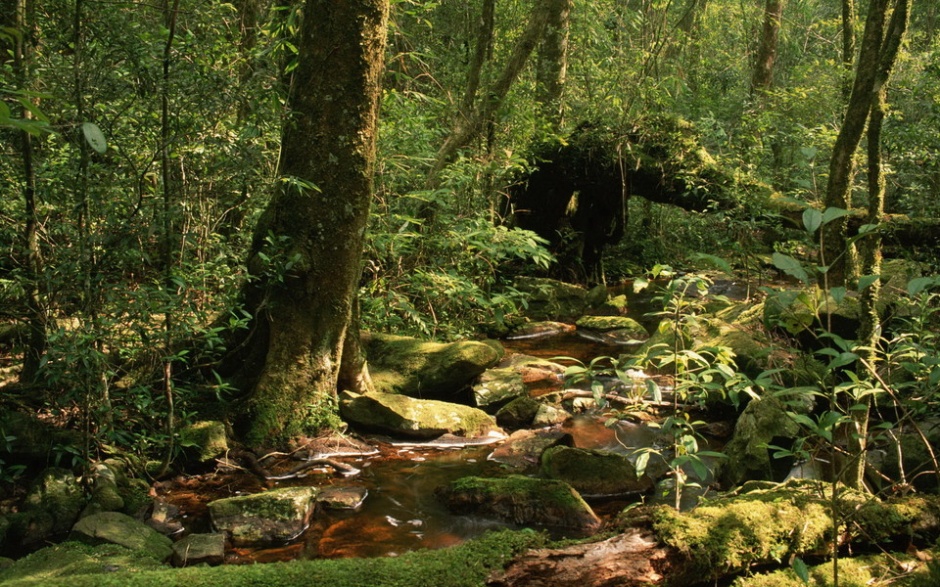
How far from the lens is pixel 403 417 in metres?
5.98

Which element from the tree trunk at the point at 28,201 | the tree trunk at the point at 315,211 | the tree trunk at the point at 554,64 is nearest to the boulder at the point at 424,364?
the tree trunk at the point at 315,211

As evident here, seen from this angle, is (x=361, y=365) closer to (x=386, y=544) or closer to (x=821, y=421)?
(x=386, y=544)

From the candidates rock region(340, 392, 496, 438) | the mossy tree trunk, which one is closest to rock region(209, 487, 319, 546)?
rock region(340, 392, 496, 438)

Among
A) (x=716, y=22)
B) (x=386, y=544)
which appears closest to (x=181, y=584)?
(x=386, y=544)

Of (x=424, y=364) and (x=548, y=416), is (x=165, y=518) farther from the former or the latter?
(x=548, y=416)

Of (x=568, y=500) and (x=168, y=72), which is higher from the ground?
(x=168, y=72)

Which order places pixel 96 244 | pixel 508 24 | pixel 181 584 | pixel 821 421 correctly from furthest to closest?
1. pixel 508 24
2. pixel 96 244
3. pixel 821 421
4. pixel 181 584

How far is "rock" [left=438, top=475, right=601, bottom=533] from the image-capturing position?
4398mm

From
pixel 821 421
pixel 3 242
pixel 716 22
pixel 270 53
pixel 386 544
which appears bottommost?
pixel 386 544

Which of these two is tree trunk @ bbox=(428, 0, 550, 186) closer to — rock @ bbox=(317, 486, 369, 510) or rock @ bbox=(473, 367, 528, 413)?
rock @ bbox=(473, 367, 528, 413)

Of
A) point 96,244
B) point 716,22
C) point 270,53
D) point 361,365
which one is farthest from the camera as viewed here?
point 716,22

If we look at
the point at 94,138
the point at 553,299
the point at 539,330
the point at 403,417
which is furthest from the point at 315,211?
the point at 553,299

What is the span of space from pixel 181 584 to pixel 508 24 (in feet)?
43.4

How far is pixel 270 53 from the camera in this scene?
5.88 meters
